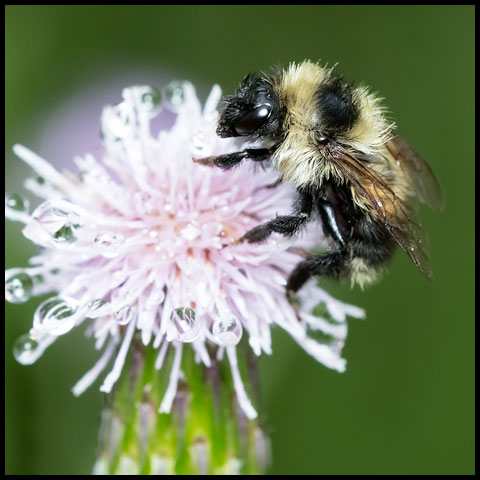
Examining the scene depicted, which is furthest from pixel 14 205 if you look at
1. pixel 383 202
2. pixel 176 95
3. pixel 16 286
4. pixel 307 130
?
pixel 383 202

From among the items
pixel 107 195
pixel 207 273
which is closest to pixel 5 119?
pixel 107 195

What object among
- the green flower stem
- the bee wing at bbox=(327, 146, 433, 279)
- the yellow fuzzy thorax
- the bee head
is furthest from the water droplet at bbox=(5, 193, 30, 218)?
the bee wing at bbox=(327, 146, 433, 279)

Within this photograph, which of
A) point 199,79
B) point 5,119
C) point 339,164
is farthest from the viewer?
point 199,79

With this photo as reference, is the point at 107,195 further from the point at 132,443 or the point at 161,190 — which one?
the point at 132,443

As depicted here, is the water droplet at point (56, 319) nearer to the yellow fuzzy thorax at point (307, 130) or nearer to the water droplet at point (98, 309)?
the water droplet at point (98, 309)

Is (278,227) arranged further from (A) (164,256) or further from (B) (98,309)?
(B) (98,309)

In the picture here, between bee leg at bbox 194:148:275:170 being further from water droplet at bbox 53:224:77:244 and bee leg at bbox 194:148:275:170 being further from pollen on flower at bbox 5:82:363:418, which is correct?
water droplet at bbox 53:224:77:244

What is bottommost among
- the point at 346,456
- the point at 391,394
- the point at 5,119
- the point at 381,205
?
the point at 346,456
